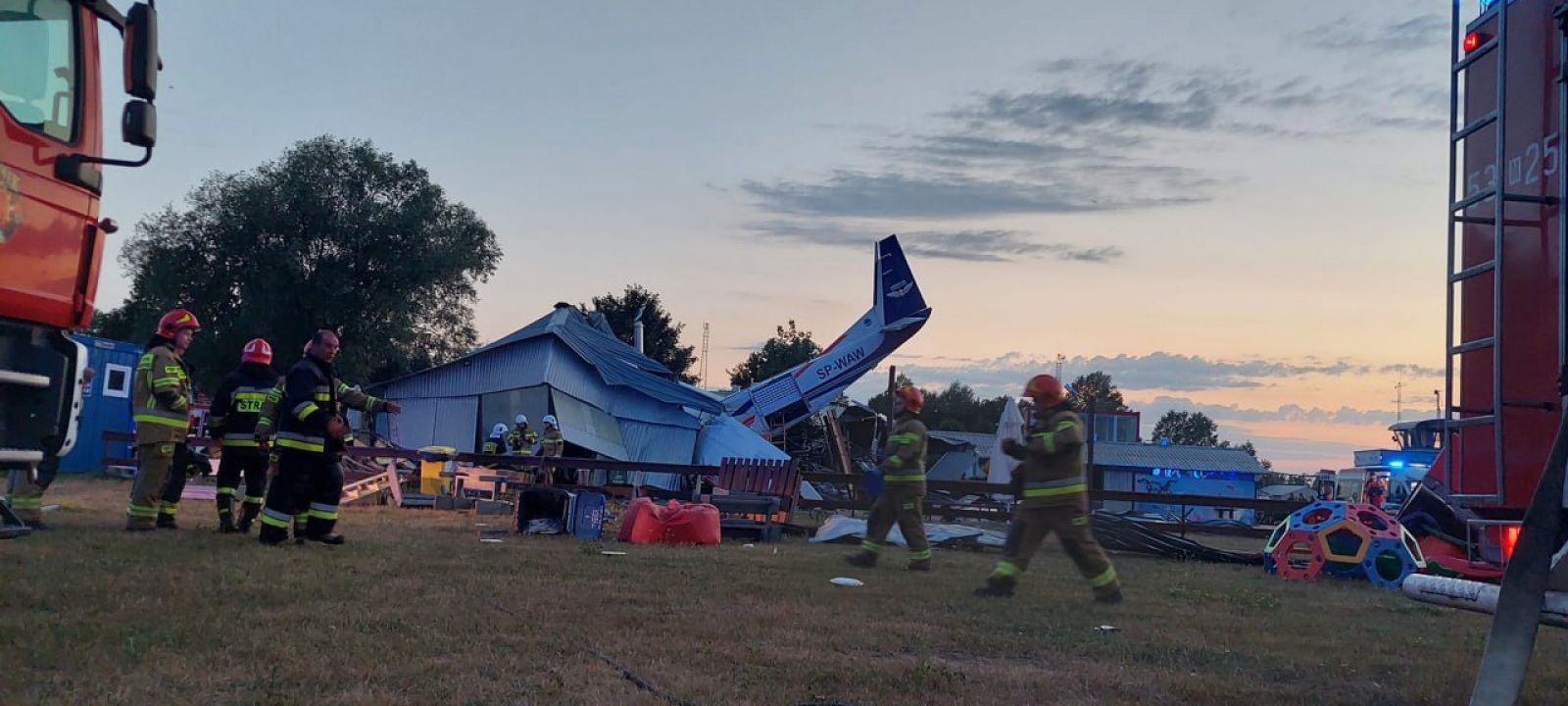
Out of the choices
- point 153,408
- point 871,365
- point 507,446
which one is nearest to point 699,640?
point 153,408

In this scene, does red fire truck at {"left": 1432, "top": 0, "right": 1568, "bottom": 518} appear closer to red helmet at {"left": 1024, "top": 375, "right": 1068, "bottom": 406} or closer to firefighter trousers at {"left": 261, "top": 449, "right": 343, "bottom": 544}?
red helmet at {"left": 1024, "top": 375, "right": 1068, "bottom": 406}

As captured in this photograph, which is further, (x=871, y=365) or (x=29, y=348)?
(x=871, y=365)

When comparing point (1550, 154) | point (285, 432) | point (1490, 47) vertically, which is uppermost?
point (1490, 47)

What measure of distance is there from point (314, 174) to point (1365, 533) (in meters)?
34.9

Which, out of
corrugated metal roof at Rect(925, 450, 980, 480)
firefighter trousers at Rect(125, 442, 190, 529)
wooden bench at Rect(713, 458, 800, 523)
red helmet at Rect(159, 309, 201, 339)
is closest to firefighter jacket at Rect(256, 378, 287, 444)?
firefighter trousers at Rect(125, 442, 190, 529)

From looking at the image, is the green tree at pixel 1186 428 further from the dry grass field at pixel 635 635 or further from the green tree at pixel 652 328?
the dry grass field at pixel 635 635

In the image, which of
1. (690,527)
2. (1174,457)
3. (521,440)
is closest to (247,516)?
(690,527)

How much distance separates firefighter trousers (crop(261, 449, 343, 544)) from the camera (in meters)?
10.2

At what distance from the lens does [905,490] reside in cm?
1184

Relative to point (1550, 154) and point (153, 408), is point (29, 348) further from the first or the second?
point (1550, 154)

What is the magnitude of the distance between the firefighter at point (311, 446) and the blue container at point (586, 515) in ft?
12.4

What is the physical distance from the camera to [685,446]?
32000mm

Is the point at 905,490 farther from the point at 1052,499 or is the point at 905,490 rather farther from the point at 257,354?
the point at 257,354

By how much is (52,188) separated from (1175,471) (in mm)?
50807
